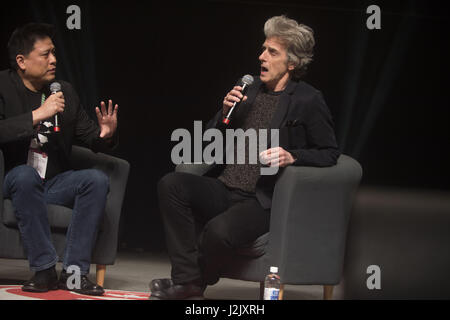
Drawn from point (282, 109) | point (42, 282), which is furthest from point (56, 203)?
point (282, 109)

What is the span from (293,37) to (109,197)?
1.11 meters

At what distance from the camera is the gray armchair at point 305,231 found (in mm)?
2717

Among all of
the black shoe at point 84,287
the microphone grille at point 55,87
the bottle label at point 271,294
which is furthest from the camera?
the microphone grille at point 55,87

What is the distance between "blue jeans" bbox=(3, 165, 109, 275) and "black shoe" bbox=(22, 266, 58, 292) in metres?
0.03

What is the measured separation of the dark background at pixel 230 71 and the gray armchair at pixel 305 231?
1.92 meters

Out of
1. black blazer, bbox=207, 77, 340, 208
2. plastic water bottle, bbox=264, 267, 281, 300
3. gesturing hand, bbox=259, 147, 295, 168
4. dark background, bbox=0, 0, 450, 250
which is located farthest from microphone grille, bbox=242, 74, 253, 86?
dark background, bbox=0, 0, 450, 250

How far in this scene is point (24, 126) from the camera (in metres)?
2.89

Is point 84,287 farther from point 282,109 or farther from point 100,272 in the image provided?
point 282,109

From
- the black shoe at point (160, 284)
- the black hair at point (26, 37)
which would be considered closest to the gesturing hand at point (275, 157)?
the black shoe at point (160, 284)

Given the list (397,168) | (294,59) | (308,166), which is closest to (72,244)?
(308,166)

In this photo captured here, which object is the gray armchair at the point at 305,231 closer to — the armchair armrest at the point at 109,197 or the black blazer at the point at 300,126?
the black blazer at the point at 300,126

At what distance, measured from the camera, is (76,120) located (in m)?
3.31

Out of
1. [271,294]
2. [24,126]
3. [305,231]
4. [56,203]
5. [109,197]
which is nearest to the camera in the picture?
[271,294]

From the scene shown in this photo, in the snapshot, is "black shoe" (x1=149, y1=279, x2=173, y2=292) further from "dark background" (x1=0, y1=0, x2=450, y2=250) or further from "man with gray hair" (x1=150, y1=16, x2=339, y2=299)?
"dark background" (x1=0, y1=0, x2=450, y2=250)
